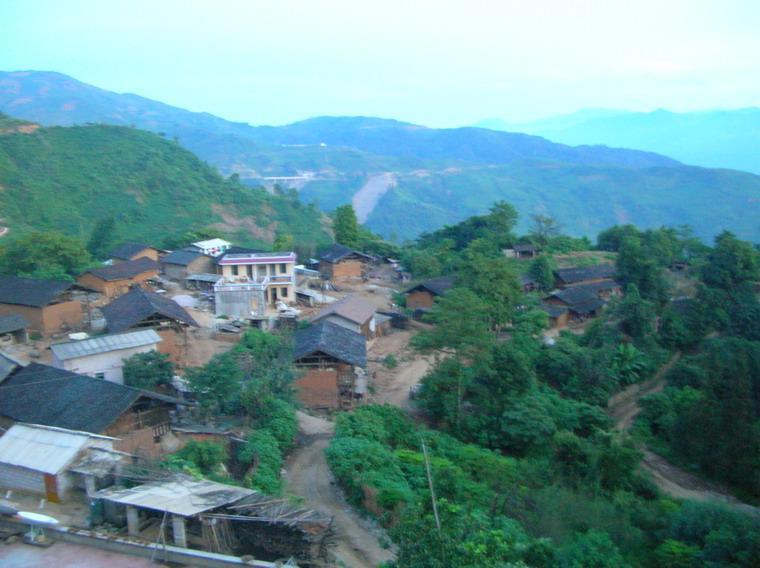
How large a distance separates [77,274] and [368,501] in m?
19.9

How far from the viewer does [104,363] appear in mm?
15578

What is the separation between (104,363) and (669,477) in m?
13.9

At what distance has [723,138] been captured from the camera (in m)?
195

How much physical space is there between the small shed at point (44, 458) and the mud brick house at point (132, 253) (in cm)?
1988

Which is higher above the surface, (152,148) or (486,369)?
(152,148)

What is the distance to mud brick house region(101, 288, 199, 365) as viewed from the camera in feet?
58.7

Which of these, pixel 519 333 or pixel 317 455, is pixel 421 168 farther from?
pixel 317 455

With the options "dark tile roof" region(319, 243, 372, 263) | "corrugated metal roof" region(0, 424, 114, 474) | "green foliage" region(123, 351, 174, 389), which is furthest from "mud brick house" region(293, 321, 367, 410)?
"dark tile roof" region(319, 243, 372, 263)

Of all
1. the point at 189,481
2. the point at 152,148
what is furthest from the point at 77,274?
the point at 152,148

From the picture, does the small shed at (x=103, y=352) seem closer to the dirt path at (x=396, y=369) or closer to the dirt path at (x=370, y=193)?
the dirt path at (x=396, y=369)

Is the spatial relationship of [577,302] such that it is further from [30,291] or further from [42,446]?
[42,446]

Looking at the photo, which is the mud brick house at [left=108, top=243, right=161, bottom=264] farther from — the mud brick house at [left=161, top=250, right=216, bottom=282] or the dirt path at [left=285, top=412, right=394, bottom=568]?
the dirt path at [left=285, top=412, right=394, bottom=568]

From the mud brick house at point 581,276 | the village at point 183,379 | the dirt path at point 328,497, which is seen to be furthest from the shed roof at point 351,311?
the mud brick house at point 581,276

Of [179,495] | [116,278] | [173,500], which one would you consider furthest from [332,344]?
[116,278]
